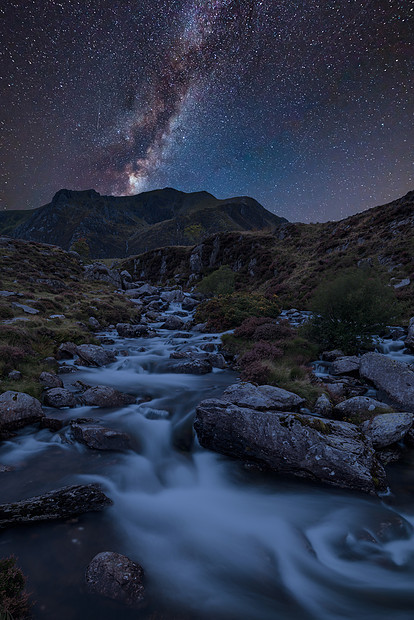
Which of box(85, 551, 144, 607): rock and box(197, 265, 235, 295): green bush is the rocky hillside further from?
box(85, 551, 144, 607): rock

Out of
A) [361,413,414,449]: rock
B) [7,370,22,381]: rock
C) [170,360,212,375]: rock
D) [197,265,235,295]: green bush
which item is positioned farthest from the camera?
[197,265,235,295]: green bush

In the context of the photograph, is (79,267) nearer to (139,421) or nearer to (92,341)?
(92,341)

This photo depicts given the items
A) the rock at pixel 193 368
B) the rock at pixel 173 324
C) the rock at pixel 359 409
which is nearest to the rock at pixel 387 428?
the rock at pixel 359 409

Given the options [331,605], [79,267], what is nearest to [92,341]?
[331,605]

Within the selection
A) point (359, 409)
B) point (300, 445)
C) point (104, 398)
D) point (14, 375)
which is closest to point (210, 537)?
point (300, 445)

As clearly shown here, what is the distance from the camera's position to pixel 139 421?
8617mm

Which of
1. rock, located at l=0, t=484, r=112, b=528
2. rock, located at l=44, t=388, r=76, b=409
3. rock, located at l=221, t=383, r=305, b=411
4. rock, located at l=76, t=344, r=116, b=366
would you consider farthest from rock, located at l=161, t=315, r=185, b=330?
rock, located at l=0, t=484, r=112, b=528

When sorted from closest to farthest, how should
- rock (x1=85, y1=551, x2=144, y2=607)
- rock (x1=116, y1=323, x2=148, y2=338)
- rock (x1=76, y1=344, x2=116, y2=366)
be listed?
rock (x1=85, y1=551, x2=144, y2=607) < rock (x1=76, y1=344, x2=116, y2=366) < rock (x1=116, y1=323, x2=148, y2=338)

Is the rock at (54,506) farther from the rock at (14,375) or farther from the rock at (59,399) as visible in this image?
the rock at (14,375)

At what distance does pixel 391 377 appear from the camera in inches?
358

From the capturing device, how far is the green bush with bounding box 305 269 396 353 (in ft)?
45.0

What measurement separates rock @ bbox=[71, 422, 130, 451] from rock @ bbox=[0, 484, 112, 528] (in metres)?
1.90

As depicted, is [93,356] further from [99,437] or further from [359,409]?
[359,409]

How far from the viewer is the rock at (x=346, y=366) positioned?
11055 millimetres
